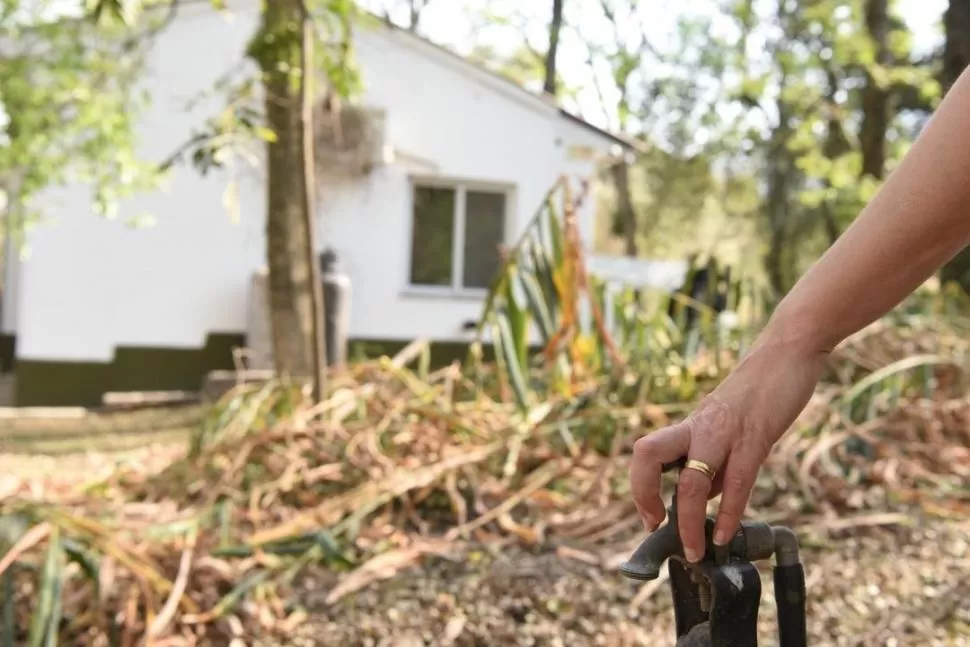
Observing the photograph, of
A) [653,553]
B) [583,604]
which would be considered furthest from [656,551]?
[583,604]

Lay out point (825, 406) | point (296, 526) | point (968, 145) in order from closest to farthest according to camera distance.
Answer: point (968, 145), point (296, 526), point (825, 406)

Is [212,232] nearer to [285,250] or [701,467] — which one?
[285,250]

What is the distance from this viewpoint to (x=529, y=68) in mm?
21047

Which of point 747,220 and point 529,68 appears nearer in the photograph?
point 529,68

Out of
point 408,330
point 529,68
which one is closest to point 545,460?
point 408,330

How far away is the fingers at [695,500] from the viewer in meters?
0.95

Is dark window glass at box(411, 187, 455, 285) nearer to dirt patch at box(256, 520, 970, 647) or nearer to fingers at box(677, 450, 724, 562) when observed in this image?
dirt patch at box(256, 520, 970, 647)

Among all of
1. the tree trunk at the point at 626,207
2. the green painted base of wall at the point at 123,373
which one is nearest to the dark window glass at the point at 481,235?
the green painted base of wall at the point at 123,373

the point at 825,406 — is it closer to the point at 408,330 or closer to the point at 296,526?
the point at 296,526

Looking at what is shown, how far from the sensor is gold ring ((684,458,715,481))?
38.1 inches

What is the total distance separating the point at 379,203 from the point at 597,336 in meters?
7.82

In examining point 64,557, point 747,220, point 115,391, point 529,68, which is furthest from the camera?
point 747,220

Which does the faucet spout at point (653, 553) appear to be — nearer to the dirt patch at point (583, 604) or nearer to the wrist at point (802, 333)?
the wrist at point (802, 333)

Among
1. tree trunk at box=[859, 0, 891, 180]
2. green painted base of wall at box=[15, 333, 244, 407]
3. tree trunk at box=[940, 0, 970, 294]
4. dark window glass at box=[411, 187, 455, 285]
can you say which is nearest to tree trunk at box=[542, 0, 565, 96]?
dark window glass at box=[411, 187, 455, 285]
